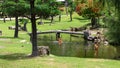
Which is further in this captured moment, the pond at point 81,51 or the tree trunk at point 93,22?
the tree trunk at point 93,22

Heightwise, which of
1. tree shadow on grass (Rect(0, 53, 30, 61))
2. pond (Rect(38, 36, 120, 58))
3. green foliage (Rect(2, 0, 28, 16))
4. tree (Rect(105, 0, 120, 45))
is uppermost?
green foliage (Rect(2, 0, 28, 16))

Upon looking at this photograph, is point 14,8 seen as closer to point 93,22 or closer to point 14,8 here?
point 14,8

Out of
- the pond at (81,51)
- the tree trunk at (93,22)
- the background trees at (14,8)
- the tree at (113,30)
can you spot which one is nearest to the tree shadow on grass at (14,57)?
the background trees at (14,8)

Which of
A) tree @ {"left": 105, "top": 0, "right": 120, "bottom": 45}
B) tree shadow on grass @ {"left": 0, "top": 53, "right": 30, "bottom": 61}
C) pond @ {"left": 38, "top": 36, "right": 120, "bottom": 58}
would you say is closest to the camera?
tree shadow on grass @ {"left": 0, "top": 53, "right": 30, "bottom": 61}

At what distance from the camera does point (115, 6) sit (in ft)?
97.0

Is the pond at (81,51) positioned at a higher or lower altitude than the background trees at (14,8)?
lower

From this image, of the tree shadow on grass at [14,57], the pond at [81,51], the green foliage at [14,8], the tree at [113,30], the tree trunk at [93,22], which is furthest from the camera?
the tree trunk at [93,22]

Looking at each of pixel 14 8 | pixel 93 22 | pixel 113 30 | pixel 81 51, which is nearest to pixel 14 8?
pixel 14 8

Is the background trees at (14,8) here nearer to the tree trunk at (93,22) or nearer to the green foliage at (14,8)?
the green foliage at (14,8)

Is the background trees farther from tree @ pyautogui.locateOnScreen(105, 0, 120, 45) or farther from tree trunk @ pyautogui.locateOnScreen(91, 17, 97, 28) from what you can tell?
tree trunk @ pyautogui.locateOnScreen(91, 17, 97, 28)

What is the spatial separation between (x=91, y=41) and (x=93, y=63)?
1306 inches

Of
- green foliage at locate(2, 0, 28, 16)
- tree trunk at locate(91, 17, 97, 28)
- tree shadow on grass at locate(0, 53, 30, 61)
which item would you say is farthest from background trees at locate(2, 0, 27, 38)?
tree trunk at locate(91, 17, 97, 28)

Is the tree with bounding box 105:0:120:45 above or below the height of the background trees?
below

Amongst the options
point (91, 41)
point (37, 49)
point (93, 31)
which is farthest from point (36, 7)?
point (93, 31)
